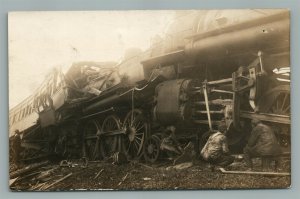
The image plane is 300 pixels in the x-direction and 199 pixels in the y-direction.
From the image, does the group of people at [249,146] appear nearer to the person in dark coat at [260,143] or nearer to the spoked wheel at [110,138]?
the person in dark coat at [260,143]

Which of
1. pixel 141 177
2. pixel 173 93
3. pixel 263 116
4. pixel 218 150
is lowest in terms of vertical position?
pixel 141 177

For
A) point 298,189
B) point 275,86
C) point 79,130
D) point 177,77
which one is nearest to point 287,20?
point 275,86

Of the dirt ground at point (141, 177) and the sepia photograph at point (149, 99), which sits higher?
the sepia photograph at point (149, 99)

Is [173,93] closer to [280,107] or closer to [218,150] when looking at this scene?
[218,150]

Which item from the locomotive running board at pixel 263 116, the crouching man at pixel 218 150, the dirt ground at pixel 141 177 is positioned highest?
the locomotive running board at pixel 263 116

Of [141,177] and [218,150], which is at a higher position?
[218,150]

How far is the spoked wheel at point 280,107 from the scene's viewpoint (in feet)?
9.62

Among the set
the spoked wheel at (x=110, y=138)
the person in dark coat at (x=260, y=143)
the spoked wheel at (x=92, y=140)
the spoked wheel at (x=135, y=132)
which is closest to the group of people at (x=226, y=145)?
the person in dark coat at (x=260, y=143)

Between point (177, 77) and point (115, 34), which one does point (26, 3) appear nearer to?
point (115, 34)

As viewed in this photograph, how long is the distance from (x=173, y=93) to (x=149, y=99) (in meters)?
0.13

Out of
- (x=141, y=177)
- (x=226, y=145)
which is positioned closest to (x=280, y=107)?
(x=226, y=145)

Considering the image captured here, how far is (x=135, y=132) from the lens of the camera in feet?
9.73

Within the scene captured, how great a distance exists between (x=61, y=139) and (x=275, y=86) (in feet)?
3.85

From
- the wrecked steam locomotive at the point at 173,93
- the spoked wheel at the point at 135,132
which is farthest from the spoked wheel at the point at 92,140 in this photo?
the spoked wheel at the point at 135,132
